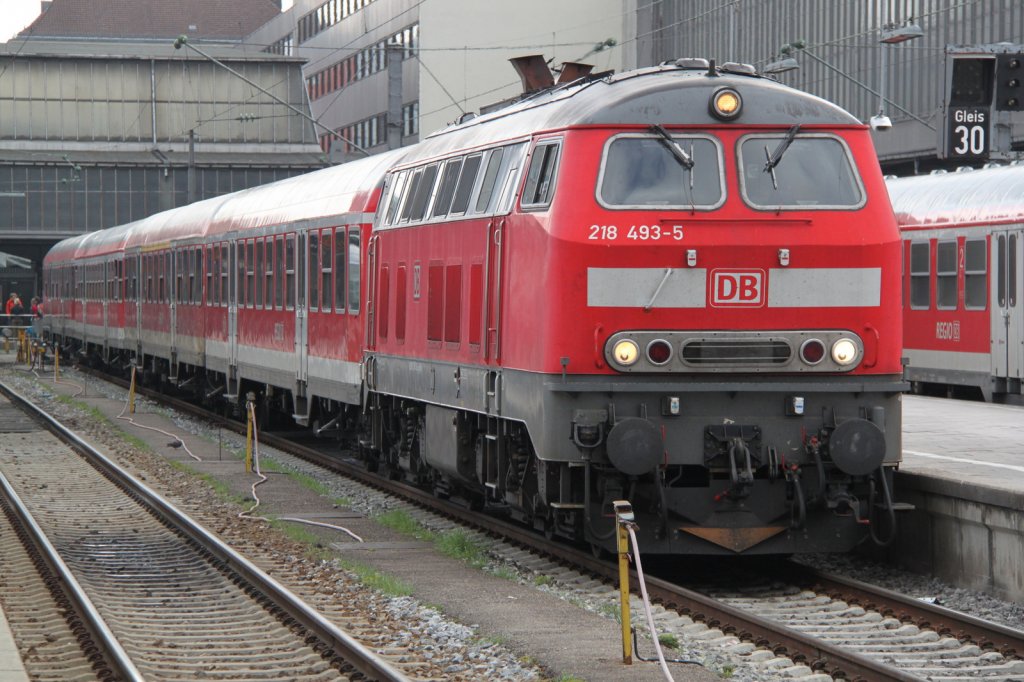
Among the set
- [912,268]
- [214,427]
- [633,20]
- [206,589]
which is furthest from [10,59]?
[206,589]

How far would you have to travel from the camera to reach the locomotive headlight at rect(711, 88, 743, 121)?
1134cm

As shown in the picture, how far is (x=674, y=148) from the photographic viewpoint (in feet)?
36.9

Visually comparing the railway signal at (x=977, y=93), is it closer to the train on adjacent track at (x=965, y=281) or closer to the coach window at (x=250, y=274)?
the train on adjacent track at (x=965, y=281)

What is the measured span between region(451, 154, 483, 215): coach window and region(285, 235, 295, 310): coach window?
8844 millimetres

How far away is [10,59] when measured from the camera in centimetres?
8069

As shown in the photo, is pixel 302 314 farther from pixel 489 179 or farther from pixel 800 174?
pixel 800 174

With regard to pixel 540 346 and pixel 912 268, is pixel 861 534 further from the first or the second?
pixel 912 268

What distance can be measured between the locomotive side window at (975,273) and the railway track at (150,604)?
1203 centimetres

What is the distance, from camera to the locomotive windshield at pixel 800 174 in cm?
1128

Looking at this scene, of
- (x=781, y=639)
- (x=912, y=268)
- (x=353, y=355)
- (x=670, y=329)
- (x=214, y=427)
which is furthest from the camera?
(x=214, y=427)

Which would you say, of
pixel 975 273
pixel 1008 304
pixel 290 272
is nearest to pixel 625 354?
pixel 290 272

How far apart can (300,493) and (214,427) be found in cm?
1039

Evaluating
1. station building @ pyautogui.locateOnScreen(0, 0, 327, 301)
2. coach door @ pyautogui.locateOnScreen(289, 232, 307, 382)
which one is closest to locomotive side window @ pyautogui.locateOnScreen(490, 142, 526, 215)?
coach door @ pyautogui.locateOnScreen(289, 232, 307, 382)

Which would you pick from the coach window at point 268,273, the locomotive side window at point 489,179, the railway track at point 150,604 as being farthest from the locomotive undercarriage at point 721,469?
the coach window at point 268,273
